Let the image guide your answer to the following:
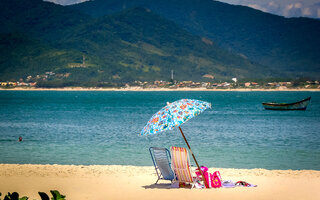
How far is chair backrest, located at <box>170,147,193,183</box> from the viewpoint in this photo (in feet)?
33.4

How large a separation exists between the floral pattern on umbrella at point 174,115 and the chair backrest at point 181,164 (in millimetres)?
613

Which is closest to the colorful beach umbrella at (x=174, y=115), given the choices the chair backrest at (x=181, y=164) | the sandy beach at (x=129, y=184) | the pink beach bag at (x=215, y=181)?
the chair backrest at (x=181, y=164)

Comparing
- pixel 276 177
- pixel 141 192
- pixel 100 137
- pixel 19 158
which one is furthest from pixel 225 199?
pixel 100 137

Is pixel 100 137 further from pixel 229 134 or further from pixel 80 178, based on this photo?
pixel 80 178

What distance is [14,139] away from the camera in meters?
26.2

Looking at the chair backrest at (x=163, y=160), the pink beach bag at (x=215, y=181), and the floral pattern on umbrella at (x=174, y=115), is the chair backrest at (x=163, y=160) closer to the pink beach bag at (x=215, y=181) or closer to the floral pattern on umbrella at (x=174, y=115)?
the floral pattern on umbrella at (x=174, y=115)

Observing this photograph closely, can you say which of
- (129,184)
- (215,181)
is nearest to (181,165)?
(215,181)

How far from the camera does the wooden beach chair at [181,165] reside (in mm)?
10180

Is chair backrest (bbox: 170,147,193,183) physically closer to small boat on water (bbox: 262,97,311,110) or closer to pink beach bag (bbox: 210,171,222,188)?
pink beach bag (bbox: 210,171,222,188)

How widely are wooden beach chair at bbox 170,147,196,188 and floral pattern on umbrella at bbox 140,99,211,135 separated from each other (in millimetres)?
613

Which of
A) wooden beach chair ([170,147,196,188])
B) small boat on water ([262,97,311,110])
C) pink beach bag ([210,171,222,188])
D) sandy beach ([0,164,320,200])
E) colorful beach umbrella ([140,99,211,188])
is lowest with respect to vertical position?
small boat on water ([262,97,311,110])

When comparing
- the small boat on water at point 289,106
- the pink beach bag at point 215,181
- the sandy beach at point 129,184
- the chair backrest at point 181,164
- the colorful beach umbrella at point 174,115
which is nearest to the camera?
the colorful beach umbrella at point 174,115

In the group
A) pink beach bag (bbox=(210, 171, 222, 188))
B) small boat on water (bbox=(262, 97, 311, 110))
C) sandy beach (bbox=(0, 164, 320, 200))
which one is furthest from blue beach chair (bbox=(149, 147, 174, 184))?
small boat on water (bbox=(262, 97, 311, 110))

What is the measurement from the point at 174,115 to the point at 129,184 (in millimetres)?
2985
